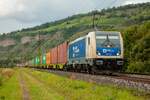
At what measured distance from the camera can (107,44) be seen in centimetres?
3150

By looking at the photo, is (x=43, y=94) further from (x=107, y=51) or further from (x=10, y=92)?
(x=107, y=51)

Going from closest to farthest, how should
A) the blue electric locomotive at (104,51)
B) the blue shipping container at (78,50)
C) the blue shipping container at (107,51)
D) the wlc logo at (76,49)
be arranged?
the blue electric locomotive at (104,51), the blue shipping container at (107,51), the blue shipping container at (78,50), the wlc logo at (76,49)

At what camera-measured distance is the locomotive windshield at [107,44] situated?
3119cm

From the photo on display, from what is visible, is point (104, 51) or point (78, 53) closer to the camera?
point (104, 51)

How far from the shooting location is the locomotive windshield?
31.2 m

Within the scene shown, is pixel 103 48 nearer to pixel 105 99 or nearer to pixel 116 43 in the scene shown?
pixel 116 43

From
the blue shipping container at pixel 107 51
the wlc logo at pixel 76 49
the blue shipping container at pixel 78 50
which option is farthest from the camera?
the wlc logo at pixel 76 49

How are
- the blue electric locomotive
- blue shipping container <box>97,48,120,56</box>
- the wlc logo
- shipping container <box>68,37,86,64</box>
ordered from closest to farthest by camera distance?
the blue electric locomotive
blue shipping container <box>97,48,120,56</box>
shipping container <box>68,37,86,64</box>
the wlc logo

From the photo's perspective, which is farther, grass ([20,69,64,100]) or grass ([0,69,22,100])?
grass ([0,69,22,100])

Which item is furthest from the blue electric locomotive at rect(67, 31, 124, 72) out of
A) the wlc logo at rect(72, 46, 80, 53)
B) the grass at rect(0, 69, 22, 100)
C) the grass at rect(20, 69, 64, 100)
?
the wlc logo at rect(72, 46, 80, 53)

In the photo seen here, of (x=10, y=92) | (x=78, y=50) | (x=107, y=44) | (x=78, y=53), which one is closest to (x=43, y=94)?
(x=10, y=92)

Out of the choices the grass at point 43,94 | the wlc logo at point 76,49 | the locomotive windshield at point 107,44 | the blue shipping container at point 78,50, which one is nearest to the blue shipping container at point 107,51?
the locomotive windshield at point 107,44

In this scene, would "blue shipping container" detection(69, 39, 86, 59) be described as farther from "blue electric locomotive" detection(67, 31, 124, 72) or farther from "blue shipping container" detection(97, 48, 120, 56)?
"blue shipping container" detection(97, 48, 120, 56)

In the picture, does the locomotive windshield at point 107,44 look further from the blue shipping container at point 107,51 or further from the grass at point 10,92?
the grass at point 10,92
